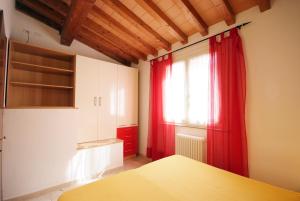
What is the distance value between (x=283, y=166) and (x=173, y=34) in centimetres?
236

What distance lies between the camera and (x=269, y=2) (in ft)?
6.01

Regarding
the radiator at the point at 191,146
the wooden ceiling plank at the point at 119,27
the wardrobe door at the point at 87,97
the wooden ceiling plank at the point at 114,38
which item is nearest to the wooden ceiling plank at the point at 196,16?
the wooden ceiling plank at the point at 119,27

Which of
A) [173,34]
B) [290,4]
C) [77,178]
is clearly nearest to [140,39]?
[173,34]

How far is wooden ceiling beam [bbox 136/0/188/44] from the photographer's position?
7.00 ft

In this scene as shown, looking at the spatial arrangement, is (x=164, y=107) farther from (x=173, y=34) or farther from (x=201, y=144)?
(x=173, y=34)

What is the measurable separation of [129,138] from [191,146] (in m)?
1.58

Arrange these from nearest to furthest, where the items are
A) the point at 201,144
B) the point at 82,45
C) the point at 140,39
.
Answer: the point at 201,144
the point at 140,39
the point at 82,45

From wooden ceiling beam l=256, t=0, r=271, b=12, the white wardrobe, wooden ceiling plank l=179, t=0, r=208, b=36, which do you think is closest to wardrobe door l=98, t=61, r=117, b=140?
the white wardrobe

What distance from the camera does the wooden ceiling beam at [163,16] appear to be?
84.0 inches

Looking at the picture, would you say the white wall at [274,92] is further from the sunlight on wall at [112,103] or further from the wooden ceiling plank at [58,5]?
the wooden ceiling plank at [58,5]

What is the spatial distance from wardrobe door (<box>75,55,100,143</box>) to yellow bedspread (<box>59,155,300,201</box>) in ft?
5.46

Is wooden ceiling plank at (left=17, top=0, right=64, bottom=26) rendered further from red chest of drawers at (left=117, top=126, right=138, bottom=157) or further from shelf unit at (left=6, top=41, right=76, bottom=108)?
red chest of drawers at (left=117, top=126, right=138, bottom=157)

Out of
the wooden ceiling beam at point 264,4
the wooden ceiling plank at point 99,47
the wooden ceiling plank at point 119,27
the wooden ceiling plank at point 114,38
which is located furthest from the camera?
the wooden ceiling plank at point 99,47

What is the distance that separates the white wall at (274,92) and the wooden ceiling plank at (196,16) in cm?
47
